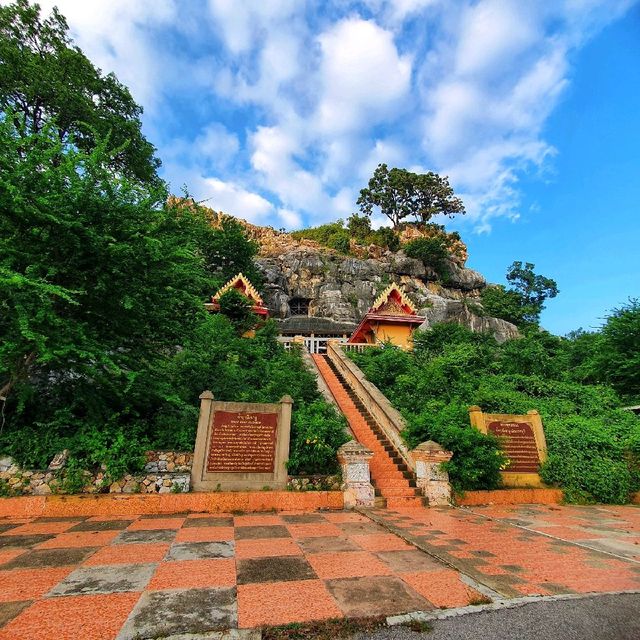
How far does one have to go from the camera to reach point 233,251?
39.0 m

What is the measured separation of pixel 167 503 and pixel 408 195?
62.3m

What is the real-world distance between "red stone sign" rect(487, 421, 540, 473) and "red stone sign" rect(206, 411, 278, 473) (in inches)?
218

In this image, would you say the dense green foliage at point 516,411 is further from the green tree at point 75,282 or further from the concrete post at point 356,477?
the green tree at point 75,282

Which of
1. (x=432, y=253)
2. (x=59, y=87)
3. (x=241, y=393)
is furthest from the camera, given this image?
(x=432, y=253)

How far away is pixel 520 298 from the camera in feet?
176

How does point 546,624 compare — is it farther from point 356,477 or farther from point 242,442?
point 242,442

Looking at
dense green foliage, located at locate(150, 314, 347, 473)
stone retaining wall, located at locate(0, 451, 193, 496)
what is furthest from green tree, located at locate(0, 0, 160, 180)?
stone retaining wall, located at locate(0, 451, 193, 496)

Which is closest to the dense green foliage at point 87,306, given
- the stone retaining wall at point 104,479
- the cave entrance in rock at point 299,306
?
the stone retaining wall at point 104,479

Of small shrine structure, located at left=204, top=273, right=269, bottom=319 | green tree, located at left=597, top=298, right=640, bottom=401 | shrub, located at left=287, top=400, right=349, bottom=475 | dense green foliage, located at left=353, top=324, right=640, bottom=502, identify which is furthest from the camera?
small shrine structure, located at left=204, top=273, right=269, bottom=319

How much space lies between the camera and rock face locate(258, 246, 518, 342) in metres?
45.4

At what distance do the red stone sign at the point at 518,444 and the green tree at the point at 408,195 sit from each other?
184 feet

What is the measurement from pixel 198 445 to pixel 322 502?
9.37ft

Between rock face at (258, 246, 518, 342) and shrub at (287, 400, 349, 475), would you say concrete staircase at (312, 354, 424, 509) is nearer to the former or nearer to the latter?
shrub at (287, 400, 349, 475)

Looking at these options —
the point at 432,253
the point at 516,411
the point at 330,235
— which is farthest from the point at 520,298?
the point at 516,411
